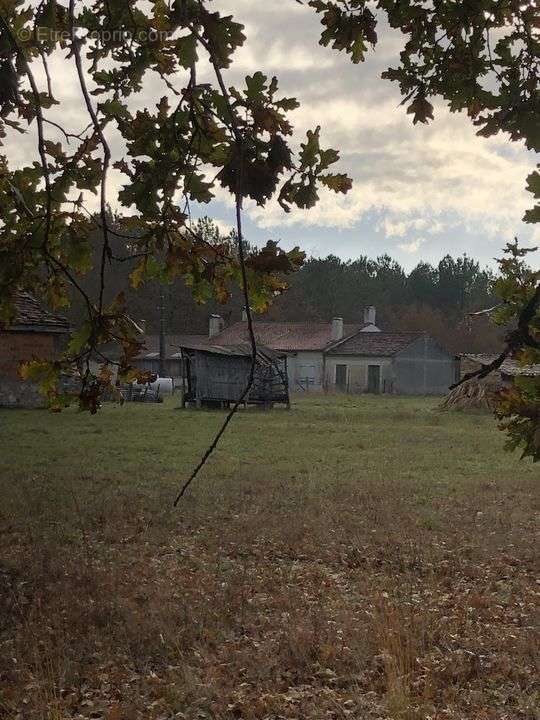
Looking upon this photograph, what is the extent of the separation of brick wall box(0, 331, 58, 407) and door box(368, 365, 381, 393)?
2692cm

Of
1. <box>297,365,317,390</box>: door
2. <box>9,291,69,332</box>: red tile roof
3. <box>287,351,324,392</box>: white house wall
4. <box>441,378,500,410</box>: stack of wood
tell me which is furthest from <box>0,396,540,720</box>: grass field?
<box>297,365,317,390</box>: door

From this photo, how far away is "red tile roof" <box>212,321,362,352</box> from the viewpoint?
50.2 meters

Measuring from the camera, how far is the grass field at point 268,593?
4.58 m

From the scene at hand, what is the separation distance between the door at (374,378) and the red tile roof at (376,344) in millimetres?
952

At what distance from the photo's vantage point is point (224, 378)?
97.0 feet

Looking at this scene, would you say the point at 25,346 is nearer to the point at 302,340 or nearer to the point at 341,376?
the point at 341,376

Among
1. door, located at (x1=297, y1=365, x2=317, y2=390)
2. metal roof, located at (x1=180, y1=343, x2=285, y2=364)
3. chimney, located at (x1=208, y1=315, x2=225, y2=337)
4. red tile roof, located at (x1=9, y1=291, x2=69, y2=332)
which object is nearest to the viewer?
red tile roof, located at (x1=9, y1=291, x2=69, y2=332)

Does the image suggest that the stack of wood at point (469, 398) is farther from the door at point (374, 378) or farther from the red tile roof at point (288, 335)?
the red tile roof at point (288, 335)

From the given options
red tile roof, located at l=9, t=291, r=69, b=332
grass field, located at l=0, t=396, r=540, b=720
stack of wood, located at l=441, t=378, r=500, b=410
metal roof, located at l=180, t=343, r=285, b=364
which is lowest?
grass field, located at l=0, t=396, r=540, b=720

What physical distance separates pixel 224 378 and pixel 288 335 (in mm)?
23295

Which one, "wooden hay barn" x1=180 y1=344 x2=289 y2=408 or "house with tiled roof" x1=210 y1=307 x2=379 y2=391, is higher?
"house with tiled roof" x1=210 y1=307 x2=379 y2=391

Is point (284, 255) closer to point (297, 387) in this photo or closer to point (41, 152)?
point (41, 152)

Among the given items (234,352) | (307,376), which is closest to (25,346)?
(234,352)

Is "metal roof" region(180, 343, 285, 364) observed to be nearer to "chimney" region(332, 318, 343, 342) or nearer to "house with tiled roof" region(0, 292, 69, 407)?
"house with tiled roof" region(0, 292, 69, 407)
